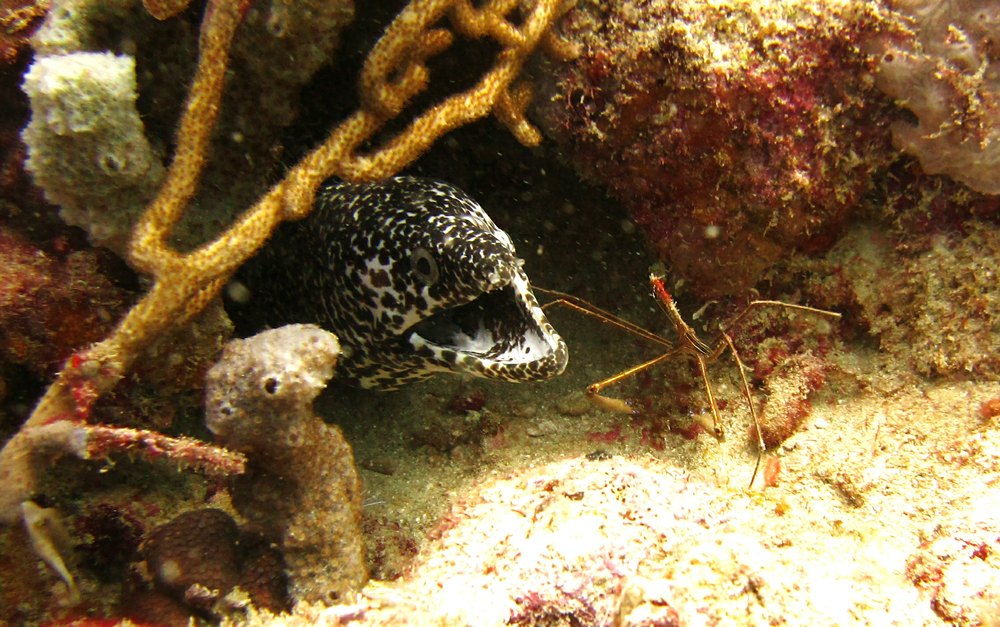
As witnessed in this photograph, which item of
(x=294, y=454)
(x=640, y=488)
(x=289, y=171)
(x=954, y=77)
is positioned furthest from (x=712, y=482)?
(x=289, y=171)

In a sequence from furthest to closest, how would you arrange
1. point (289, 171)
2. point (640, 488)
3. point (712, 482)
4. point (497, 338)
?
point (497, 338) < point (289, 171) < point (712, 482) < point (640, 488)

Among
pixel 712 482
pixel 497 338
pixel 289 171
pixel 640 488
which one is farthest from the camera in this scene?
pixel 497 338

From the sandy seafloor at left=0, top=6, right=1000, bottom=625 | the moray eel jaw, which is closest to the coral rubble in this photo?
the sandy seafloor at left=0, top=6, right=1000, bottom=625

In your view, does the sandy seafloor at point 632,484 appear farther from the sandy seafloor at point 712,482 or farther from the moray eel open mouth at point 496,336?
the moray eel open mouth at point 496,336

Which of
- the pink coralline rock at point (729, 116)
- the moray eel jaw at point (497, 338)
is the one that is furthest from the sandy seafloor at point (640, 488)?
the pink coralline rock at point (729, 116)

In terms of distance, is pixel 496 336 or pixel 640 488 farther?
pixel 496 336

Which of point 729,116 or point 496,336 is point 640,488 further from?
point 729,116
